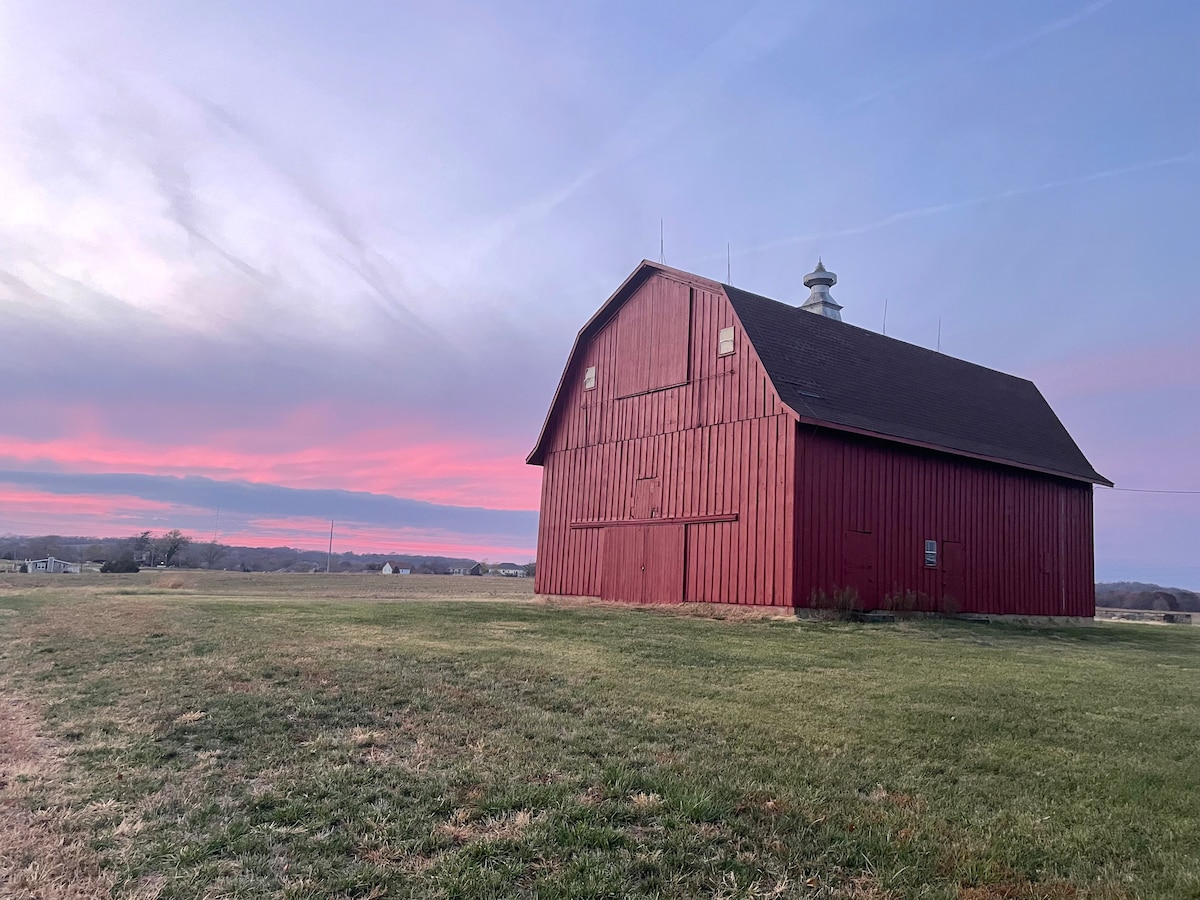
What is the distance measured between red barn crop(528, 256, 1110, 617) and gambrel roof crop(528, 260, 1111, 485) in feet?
0.22

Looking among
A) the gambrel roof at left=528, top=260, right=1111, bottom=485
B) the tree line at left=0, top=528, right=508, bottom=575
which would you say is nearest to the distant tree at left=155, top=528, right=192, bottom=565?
the tree line at left=0, top=528, right=508, bottom=575

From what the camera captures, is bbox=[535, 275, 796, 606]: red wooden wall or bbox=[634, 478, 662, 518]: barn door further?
bbox=[634, 478, 662, 518]: barn door

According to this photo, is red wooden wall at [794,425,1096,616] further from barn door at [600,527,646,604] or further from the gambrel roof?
barn door at [600,527,646,604]

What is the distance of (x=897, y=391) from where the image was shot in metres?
20.3

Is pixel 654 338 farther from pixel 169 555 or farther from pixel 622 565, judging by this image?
pixel 169 555

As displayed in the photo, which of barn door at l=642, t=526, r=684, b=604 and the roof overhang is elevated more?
the roof overhang

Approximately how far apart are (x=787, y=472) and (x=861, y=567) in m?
2.84

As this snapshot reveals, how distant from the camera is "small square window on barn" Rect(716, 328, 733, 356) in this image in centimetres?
1841

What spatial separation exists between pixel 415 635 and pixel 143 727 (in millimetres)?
5116

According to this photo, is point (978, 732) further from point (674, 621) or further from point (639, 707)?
point (674, 621)

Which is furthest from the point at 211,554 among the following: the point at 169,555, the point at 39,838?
the point at 39,838

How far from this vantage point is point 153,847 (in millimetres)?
4164

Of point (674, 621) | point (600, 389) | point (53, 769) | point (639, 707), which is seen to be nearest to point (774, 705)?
point (639, 707)

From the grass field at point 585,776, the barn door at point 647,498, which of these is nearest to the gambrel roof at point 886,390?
the barn door at point 647,498
